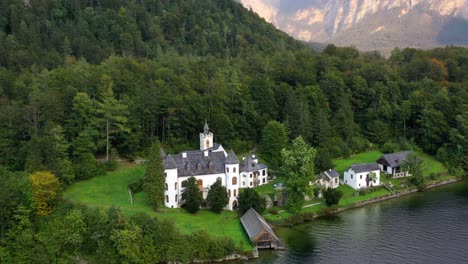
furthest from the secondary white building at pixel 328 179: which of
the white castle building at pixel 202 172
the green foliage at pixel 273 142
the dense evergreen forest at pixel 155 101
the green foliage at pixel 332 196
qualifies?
the white castle building at pixel 202 172

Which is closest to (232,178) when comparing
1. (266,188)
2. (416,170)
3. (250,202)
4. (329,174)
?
(250,202)

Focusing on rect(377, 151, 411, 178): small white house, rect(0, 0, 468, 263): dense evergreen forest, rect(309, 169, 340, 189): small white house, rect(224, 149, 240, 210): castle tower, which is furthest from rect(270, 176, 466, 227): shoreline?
rect(0, 0, 468, 263): dense evergreen forest

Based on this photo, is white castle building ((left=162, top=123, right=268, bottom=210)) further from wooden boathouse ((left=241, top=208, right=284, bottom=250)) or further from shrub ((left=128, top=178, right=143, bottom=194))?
wooden boathouse ((left=241, top=208, right=284, bottom=250))

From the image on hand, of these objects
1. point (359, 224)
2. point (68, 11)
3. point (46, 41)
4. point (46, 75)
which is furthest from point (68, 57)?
point (359, 224)

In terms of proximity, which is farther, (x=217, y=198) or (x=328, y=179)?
(x=328, y=179)

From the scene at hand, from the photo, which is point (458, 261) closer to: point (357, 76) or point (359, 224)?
point (359, 224)

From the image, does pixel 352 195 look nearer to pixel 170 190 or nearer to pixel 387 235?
pixel 387 235
